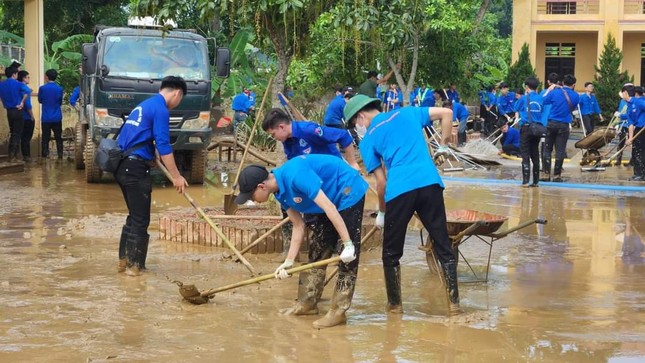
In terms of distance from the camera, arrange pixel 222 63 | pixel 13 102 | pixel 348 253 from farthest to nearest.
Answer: pixel 13 102
pixel 222 63
pixel 348 253

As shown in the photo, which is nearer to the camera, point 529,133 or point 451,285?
point 451,285

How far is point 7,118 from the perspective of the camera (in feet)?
59.3

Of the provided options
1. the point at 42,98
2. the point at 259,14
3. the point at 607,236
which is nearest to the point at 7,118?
the point at 42,98

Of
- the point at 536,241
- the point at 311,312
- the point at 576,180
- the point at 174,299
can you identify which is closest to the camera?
the point at 311,312

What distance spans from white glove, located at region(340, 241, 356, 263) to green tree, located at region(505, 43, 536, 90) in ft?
89.7

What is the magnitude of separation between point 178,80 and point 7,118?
10615 millimetres

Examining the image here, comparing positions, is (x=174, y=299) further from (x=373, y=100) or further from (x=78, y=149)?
(x=78, y=149)

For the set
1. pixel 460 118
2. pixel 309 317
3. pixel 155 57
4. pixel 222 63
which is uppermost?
pixel 155 57

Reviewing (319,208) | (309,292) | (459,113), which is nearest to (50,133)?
(459,113)

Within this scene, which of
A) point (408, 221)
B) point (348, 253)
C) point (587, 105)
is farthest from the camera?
point (587, 105)

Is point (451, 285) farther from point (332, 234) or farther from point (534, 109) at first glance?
point (534, 109)

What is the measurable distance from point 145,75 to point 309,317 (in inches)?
358

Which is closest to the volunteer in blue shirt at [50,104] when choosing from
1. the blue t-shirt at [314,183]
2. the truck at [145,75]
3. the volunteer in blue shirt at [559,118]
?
the truck at [145,75]

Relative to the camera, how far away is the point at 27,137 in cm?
1980
